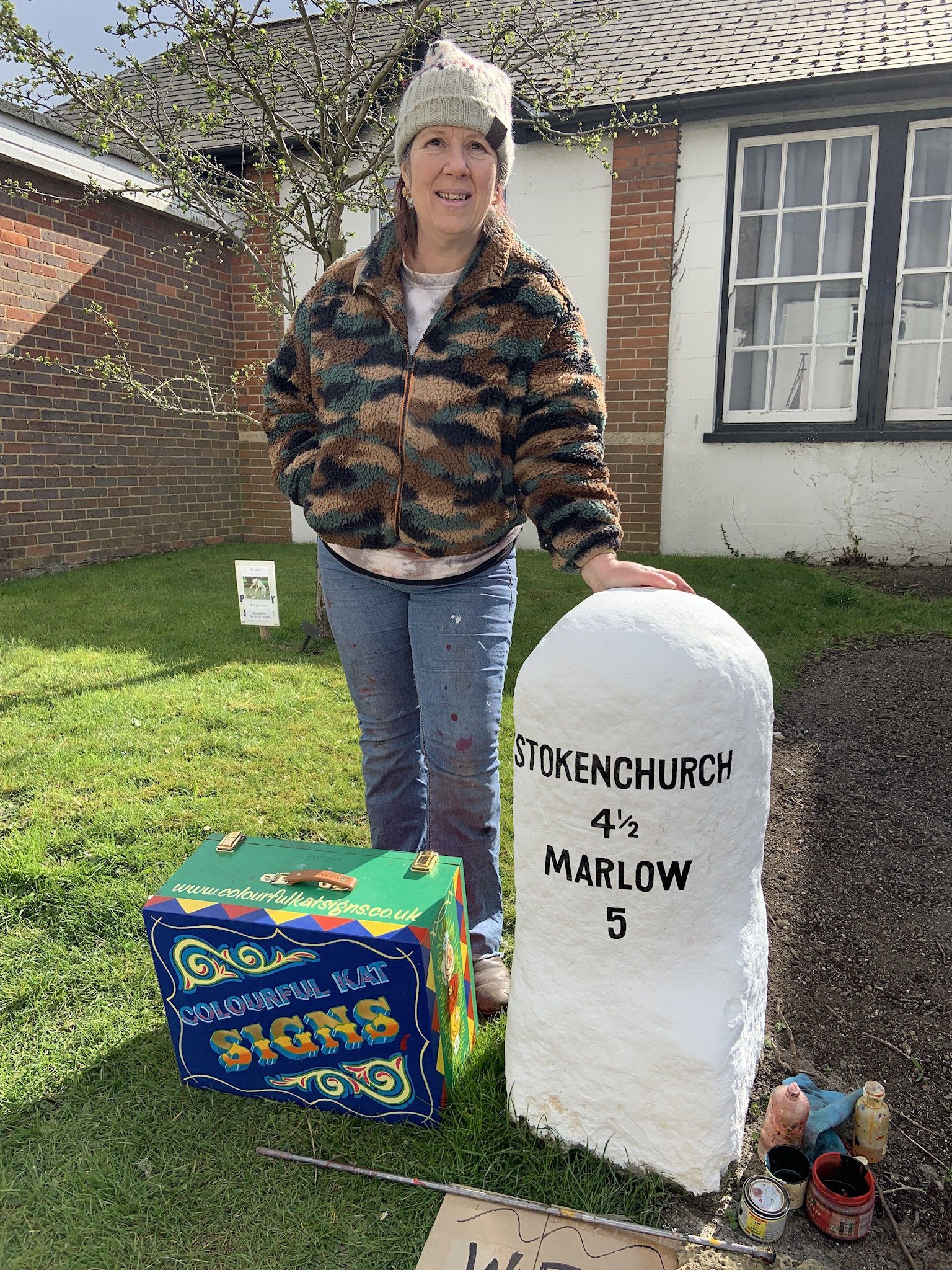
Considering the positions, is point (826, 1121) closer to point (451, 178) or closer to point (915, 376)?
point (451, 178)

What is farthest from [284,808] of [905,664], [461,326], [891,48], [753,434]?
[891,48]

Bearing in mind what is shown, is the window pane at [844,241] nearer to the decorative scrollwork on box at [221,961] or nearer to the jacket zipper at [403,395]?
the jacket zipper at [403,395]

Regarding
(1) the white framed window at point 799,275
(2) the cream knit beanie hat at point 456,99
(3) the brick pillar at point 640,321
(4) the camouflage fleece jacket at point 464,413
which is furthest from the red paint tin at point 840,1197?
(1) the white framed window at point 799,275

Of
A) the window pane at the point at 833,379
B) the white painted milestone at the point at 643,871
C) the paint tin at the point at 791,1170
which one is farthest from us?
the window pane at the point at 833,379

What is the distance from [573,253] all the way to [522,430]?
7097mm

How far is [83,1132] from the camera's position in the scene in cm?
195

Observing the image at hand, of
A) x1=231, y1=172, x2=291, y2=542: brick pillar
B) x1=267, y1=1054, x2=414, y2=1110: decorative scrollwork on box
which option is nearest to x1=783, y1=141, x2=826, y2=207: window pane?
x1=231, y1=172, x2=291, y2=542: brick pillar

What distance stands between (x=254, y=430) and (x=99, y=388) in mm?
2076

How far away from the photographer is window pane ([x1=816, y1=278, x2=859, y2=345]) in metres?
7.84

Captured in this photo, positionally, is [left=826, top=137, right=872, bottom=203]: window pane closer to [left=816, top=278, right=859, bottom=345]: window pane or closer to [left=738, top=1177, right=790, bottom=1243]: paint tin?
[left=816, top=278, right=859, bottom=345]: window pane

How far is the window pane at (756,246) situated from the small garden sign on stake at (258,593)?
565 centimetres

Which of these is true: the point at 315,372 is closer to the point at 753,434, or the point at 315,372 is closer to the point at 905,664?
the point at 905,664

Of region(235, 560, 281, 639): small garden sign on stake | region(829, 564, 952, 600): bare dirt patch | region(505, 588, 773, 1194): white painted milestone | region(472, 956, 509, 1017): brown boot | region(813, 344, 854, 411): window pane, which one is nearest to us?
region(505, 588, 773, 1194): white painted milestone

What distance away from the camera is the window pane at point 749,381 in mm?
8195
